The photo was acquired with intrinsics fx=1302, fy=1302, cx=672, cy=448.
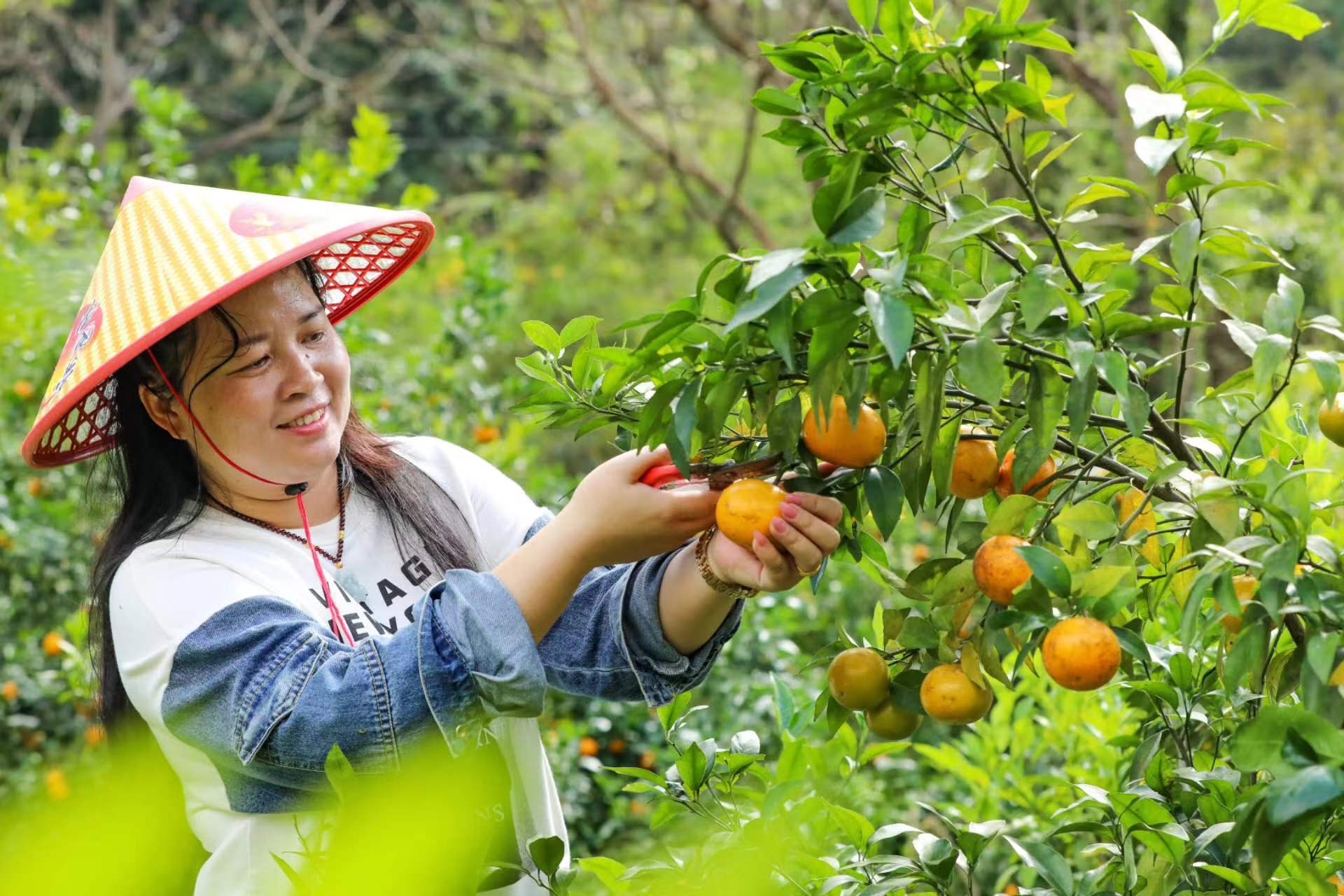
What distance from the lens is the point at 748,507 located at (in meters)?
1.09

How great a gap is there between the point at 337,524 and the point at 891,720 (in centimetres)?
71

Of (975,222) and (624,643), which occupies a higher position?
(975,222)

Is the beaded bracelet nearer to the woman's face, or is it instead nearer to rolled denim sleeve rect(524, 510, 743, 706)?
rolled denim sleeve rect(524, 510, 743, 706)

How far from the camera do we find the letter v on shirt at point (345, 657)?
1.17 metres

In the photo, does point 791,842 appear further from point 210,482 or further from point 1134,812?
point 210,482

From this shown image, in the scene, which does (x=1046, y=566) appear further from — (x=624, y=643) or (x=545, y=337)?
(x=624, y=643)

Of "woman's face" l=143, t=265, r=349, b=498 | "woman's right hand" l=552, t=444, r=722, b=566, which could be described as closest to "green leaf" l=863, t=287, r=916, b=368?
"woman's right hand" l=552, t=444, r=722, b=566

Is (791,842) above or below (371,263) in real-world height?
below

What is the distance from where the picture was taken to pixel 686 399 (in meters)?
0.97

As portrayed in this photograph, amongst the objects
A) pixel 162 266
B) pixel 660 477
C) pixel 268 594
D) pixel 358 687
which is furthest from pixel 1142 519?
pixel 162 266

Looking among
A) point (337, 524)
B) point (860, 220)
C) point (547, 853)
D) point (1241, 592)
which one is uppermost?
point (860, 220)

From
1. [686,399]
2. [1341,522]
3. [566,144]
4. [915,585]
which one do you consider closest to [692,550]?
[915,585]

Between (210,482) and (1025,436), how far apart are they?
919mm

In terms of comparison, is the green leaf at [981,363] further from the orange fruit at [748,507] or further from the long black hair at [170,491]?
the long black hair at [170,491]
